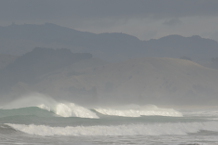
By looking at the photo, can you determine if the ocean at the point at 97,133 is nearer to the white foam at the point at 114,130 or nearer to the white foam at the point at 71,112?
the white foam at the point at 114,130

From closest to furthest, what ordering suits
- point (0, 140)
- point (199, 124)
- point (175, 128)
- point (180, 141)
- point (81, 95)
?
point (0, 140), point (180, 141), point (175, 128), point (199, 124), point (81, 95)

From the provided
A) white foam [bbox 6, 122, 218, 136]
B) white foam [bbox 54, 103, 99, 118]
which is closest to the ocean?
white foam [bbox 6, 122, 218, 136]

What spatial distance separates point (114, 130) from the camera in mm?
43281

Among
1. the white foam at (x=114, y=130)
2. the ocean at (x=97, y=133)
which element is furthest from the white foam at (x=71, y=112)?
the white foam at (x=114, y=130)

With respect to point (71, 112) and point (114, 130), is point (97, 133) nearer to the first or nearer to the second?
point (114, 130)

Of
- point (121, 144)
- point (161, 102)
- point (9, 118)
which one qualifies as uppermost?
point (161, 102)

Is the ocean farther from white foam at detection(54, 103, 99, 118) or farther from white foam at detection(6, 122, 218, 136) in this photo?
white foam at detection(54, 103, 99, 118)

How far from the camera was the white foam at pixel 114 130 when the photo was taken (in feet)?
133

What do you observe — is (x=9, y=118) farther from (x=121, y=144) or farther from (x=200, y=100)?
(x=200, y=100)

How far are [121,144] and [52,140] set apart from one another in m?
4.86

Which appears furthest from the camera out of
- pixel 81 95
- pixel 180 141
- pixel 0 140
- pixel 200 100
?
pixel 81 95

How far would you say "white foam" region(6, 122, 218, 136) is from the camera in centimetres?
4044

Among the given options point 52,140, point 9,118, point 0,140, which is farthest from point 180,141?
point 9,118

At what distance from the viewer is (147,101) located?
181 m
